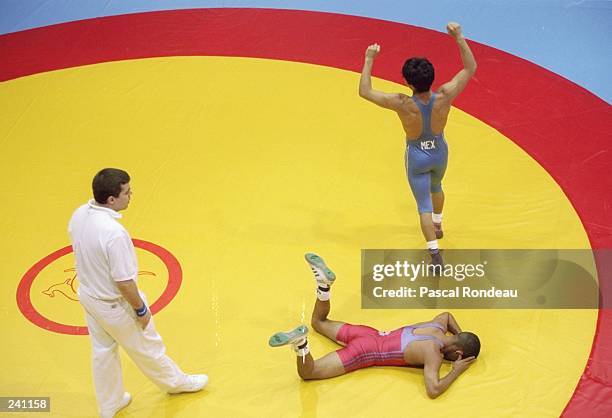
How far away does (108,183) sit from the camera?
4422 millimetres

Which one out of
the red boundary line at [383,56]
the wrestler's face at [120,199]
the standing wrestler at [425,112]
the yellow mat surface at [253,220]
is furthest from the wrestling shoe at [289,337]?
the red boundary line at [383,56]

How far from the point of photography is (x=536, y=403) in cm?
507

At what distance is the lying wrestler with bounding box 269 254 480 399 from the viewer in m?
5.14

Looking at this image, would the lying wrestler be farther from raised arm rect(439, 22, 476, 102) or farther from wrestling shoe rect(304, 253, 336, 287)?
raised arm rect(439, 22, 476, 102)

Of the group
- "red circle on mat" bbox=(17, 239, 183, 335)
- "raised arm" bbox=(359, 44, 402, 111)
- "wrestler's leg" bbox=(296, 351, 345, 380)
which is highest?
"raised arm" bbox=(359, 44, 402, 111)

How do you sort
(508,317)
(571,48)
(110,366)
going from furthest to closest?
(571,48)
(508,317)
(110,366)

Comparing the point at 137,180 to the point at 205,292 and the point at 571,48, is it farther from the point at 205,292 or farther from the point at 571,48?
the point at 571,48

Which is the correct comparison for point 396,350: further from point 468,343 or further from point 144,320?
point 144,320

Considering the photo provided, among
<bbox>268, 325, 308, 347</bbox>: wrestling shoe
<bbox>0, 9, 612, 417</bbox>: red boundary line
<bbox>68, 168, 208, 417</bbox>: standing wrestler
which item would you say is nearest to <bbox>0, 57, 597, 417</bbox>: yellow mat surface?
<bbox>0, 9, 612, 417</bbox>: red boundary line

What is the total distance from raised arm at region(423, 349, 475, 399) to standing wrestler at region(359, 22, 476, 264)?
1.09 metres

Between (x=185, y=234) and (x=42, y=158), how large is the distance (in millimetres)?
1663

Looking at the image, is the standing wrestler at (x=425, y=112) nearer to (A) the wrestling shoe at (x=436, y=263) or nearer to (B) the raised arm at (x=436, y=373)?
(A) the wrestling shoe at (x=436, y=263)

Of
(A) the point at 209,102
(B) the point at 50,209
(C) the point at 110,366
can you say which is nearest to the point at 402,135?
(A) the point at 209,102

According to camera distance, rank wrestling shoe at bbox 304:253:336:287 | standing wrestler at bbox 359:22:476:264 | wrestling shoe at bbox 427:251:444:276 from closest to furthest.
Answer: wrestling shoe at bbox 304:253:336:287 → standing wrestler at bbox 359:22:476:264 → wrestling shoe at bbox 427:251:444:276
